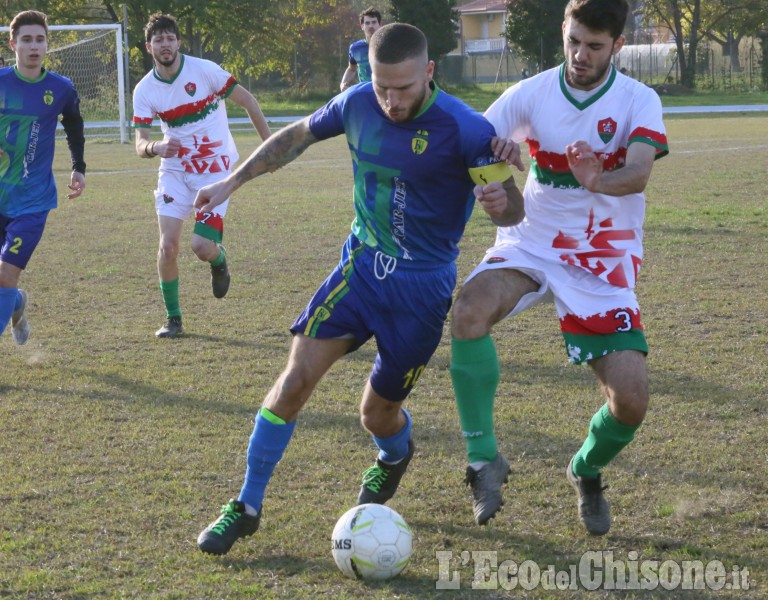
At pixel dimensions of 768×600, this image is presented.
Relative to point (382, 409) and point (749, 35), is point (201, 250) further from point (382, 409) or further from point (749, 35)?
point (749, 35)

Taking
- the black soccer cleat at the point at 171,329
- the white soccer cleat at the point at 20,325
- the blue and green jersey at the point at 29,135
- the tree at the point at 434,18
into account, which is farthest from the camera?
the tree at the point at 434,18

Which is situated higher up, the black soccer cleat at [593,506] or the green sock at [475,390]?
the green sock at [475,390]

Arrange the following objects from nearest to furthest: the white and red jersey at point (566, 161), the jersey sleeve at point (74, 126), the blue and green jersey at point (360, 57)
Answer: the white and red jersey at point (566, 161) → the jersey sleeve at point (74, 126) → the blue and green jersey at point (360, 57)

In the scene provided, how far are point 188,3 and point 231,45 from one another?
3044mm

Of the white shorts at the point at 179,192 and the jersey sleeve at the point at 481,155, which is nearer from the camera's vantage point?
the jersey sleeve at the point at 481,155

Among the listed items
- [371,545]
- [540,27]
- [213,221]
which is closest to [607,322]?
[371,545]

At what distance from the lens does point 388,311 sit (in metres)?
3.87

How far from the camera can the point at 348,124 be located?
13.1 ft

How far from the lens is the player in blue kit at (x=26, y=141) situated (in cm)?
646

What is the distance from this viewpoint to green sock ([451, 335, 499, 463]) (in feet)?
12.8

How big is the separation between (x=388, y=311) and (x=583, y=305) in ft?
2.49

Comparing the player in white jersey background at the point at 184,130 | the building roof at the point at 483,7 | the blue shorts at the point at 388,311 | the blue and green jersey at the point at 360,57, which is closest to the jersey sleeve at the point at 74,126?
the player in white jersey background at the point at 184,130

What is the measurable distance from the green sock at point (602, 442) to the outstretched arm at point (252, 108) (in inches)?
163

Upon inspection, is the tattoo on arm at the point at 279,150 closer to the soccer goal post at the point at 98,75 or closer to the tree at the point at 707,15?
the soccer goal post at the point at 98,75
